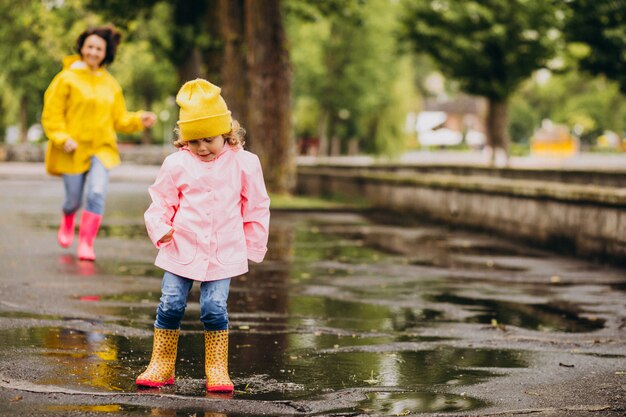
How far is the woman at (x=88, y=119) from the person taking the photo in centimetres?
1117

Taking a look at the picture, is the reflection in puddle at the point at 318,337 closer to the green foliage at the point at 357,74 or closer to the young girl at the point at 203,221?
the young girl at the point at 203,221

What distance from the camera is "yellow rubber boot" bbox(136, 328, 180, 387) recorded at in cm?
582

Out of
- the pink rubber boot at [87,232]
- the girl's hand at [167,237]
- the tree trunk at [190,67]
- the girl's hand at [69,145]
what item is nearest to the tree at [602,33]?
the tree trunk at [190,67]

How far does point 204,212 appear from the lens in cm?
593

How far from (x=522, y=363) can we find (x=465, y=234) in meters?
10.8

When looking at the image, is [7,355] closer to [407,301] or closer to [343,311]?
[343,311]

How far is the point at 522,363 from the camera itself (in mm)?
6883

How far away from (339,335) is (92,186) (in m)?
4.49

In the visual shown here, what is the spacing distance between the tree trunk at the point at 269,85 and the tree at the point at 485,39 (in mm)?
14662

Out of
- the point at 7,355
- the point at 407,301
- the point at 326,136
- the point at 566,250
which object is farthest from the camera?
the point at 326,136

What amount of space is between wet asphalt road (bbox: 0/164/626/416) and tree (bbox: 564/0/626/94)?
1363 cm

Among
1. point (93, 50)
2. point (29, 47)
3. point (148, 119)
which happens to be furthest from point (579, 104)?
point (148, 119)

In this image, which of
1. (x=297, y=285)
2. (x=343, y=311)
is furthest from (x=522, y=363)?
(x=297, y=285)

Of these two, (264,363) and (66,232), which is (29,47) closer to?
(66,232)
